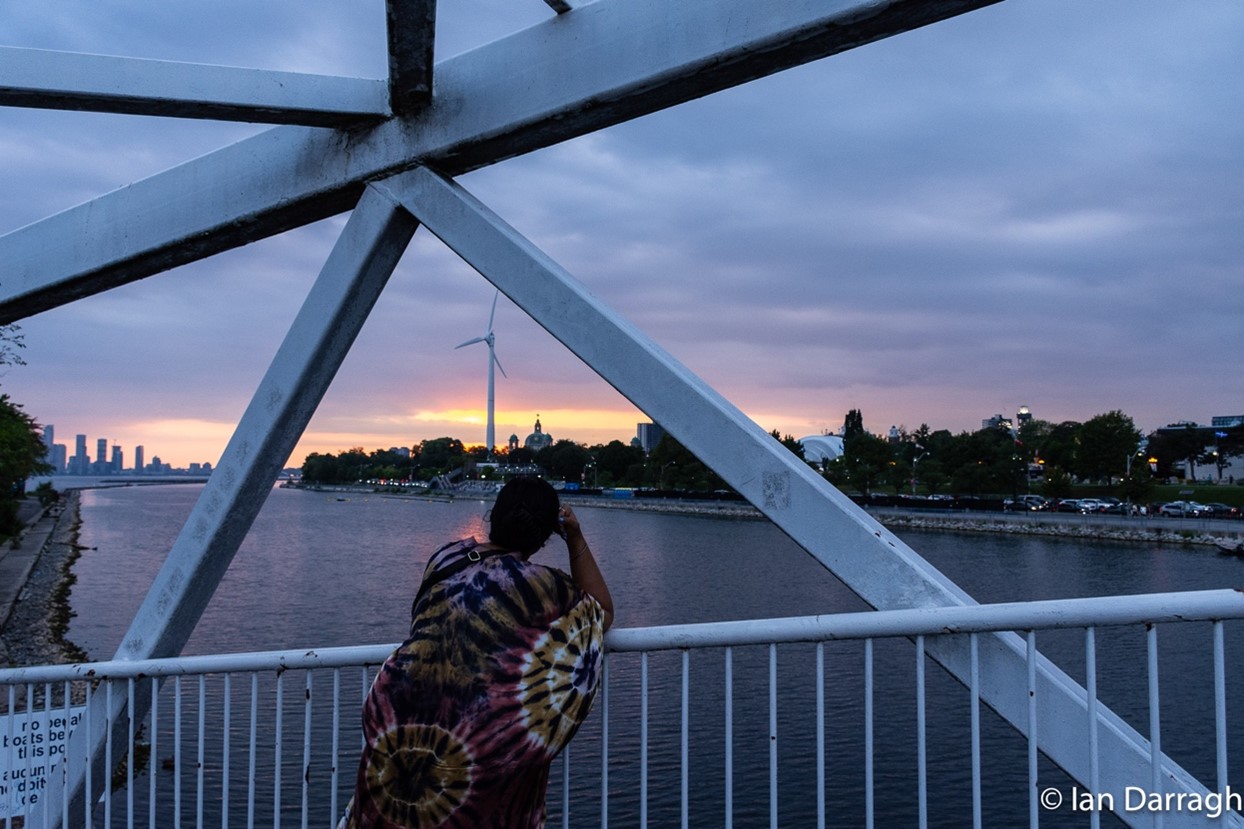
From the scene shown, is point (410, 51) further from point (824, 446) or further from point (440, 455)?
point (440, 455)

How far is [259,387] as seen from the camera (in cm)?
281

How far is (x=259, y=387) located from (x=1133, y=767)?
7.70 feet

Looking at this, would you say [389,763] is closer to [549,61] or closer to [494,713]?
[494,713]

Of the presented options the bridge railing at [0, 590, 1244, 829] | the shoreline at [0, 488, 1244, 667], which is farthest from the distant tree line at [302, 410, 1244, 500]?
the bridge railing at [0, 590, 1244, 829]

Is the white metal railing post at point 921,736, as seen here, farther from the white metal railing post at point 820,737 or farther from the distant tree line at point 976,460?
the distant tree line at point 976,460

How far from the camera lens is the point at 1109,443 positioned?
199 feet

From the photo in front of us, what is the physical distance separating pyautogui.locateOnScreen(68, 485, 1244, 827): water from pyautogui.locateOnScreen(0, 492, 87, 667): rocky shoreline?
554mm

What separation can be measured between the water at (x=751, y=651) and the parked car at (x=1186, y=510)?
9.92m

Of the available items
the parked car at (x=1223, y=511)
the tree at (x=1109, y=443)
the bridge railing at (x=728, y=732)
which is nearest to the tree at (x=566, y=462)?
the tree at (x=1109, y=443)

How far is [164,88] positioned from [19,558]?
126ft

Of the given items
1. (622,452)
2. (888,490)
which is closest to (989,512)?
(888,490)

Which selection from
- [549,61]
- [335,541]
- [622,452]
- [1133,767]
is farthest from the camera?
[622,452]

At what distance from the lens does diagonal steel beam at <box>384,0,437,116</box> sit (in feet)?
7.64

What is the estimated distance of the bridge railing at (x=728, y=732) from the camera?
1886 mm
